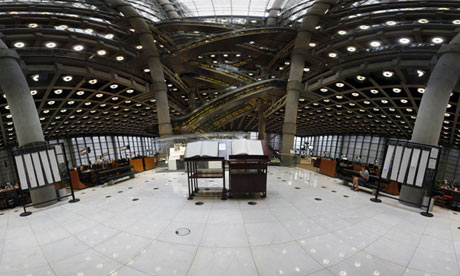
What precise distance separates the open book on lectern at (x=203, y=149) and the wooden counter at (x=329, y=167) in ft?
30.0

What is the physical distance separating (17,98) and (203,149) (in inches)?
334

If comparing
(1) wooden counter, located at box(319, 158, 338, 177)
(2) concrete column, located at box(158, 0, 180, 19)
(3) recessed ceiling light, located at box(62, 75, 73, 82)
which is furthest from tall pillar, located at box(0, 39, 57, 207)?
(2) concrete column, located at box(158, 0, 180, 19)

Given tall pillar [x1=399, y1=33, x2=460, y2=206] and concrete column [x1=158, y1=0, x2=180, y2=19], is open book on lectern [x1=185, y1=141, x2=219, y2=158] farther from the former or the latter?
concrete column [x1=158, y1=0, x2=180, y2=19]

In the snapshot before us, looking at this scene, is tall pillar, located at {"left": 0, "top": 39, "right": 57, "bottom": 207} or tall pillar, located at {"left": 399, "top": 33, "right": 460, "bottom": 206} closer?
tall pillar, located at {"left": 399, "top": 33, "right": 460, "bottom": 206}

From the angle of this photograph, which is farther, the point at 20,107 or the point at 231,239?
the point at 20,107

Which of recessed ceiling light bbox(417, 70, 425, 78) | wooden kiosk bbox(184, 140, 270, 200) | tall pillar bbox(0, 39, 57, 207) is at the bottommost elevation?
wooden kiosk bbox(184, 140, 270, 200)

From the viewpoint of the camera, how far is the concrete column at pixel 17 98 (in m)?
7.36

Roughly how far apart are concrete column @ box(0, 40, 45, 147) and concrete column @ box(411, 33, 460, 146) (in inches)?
671

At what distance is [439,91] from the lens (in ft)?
23.2

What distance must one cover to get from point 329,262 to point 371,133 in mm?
48038

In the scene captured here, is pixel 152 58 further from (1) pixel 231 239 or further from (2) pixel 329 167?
(2) pixel 329 167

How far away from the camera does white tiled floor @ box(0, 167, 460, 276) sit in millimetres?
3428

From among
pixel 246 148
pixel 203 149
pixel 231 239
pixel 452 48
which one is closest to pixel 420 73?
pixel 452 48

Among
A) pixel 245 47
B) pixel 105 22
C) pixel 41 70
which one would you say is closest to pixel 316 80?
pixel 245 47
